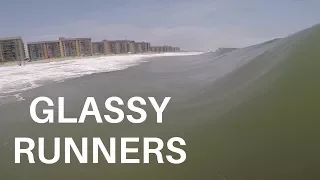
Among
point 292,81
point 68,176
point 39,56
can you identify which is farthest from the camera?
→ point 39,56

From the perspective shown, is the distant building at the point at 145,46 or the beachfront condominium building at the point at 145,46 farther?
the beachfront condominium building at the point at 145,46

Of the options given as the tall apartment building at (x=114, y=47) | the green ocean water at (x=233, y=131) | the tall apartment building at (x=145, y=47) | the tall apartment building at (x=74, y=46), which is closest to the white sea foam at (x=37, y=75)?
the green ocean water at (x=233, y=131)

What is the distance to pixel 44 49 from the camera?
71250 millimetres

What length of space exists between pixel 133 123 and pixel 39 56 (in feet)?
248

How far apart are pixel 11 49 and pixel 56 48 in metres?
18.4

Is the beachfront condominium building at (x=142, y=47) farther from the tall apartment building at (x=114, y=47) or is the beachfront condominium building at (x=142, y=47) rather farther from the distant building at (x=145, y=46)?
the tall apartment building at (x=114, y=47)

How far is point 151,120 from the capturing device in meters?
4.72

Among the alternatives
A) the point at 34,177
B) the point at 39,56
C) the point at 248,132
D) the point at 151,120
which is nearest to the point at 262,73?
the point at 248,132

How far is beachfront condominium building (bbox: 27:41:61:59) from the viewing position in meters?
69.9

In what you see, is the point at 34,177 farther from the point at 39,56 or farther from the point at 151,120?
the point at 39,56

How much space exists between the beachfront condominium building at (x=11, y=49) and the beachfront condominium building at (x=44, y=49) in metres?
12.5

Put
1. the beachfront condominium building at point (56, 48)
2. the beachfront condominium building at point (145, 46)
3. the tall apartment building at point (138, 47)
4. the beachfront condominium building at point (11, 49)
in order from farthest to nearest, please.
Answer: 1. the beachfront condominium building at point (145, 46)
2. the tall apartment building at point (138, 47)
3. the beachfront condominium building at point (56, 48)
4. the beachfront condominium building at point (11, 49)

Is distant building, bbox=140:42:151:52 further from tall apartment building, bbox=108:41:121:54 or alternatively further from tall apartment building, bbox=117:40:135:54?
tall apartment building, bbox=108:41:121:54

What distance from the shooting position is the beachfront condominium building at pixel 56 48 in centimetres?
7014
